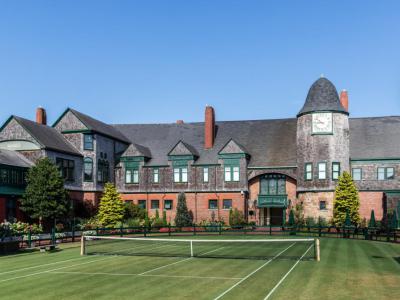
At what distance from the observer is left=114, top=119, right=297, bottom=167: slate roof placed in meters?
60.7

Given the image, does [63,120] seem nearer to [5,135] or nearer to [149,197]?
[5,135]

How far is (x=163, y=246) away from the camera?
34.9 meters

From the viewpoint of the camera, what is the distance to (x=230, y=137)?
210 feet

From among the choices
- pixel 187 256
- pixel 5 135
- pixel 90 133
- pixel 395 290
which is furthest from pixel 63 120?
pixel 395 290

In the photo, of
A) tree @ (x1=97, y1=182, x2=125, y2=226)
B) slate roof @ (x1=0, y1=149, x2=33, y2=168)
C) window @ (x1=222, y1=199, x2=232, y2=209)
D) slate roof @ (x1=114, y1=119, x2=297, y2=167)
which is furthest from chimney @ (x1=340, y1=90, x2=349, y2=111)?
slate roof @ (x1=0, y1=149, x2=33, y2=168)

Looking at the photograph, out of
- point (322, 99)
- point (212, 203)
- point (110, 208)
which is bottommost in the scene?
point (110, 208)

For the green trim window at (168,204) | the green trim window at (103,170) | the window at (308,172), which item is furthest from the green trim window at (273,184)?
the green trim window at (103,170)

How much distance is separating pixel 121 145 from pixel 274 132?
1842 cm

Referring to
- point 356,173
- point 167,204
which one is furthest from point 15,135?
point 356,173

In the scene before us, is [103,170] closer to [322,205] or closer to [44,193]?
[44,193]

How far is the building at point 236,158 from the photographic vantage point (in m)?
55.4

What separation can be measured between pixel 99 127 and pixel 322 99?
2462 centimetres

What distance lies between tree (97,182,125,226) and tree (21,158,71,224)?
7.75m

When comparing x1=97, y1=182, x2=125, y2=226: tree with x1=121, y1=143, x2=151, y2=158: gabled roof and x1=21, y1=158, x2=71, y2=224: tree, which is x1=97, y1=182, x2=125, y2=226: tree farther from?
x1=21, y1=158, x2=71, y2=224: tree
